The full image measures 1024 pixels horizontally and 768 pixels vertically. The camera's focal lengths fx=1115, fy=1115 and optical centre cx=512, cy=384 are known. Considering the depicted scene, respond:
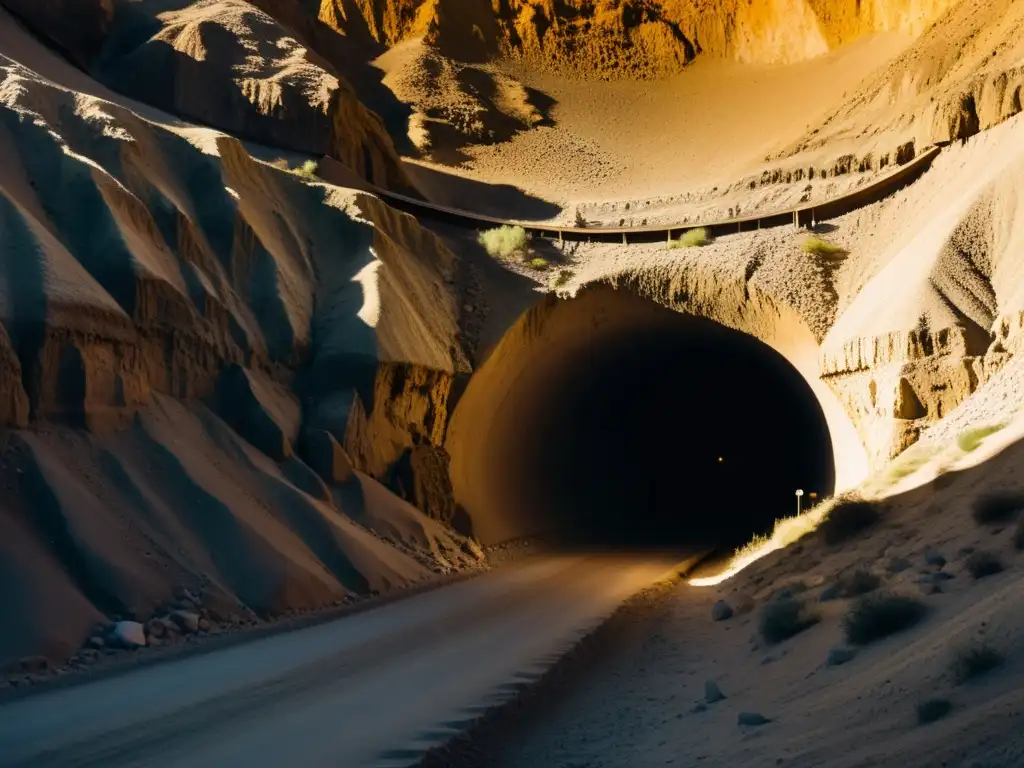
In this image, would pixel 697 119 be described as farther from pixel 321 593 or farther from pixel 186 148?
pixel 321 593

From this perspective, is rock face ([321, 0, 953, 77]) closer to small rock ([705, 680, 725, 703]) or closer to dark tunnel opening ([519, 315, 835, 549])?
dark tunnel opening ([519, 315, 835, 549])

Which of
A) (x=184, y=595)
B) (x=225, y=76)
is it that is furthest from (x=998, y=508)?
(x=225, y=76)

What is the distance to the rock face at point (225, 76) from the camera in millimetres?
35844

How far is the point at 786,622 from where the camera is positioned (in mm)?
11523

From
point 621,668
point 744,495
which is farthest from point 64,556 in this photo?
point 744,495

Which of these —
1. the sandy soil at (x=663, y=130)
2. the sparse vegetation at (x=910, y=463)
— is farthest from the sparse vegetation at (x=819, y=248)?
the sparse vegetation at (x=910, y=463)

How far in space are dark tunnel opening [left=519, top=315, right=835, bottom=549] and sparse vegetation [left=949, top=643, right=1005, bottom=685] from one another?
24581 millimetres

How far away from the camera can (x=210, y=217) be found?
2436cm

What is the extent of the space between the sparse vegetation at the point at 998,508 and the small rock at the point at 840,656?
138 inches

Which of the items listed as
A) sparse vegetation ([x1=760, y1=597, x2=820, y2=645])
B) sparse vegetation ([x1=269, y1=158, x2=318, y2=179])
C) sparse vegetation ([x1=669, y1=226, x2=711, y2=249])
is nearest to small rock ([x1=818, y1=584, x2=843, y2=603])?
sparse vegetation ([x1=760, y1=597, x2=820, y2=645])

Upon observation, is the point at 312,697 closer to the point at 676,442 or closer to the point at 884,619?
the point at 884,619

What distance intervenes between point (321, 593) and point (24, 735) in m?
8.61

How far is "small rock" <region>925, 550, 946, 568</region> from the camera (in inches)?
441

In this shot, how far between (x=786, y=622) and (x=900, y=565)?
157cm
